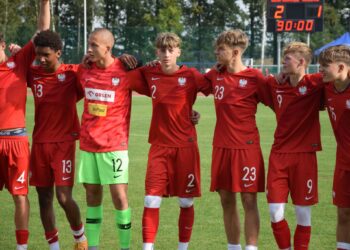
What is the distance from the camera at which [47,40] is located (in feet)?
21.8

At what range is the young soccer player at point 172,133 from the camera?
260 inches

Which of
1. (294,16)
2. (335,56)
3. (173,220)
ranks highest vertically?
(294,16)

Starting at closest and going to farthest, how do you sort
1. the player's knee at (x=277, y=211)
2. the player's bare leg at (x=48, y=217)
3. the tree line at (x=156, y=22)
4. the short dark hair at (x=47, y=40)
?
the player's knee at (x=277, y=211) → the short dark hair at (x=47, y=40) → the player's bare leg at (x=48, y=217) → the tree line at (x=156, y=22)

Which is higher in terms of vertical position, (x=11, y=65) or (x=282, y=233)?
(x=11, y=65)

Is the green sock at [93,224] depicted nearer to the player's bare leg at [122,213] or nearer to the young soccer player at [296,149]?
the player's bare leg at [122,213]

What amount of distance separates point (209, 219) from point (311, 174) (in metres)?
2.60

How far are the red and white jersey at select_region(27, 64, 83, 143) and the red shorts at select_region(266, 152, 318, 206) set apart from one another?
1.89 metres

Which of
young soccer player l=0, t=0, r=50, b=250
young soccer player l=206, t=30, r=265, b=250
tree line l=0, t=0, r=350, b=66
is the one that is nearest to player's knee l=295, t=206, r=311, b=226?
young soccer player l=206, t=30, r=265, b=250

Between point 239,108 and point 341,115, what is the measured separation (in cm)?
90

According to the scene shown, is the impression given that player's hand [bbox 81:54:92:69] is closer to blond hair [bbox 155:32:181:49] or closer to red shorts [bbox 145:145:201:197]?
blond hair [bbox 155:32:181:49]

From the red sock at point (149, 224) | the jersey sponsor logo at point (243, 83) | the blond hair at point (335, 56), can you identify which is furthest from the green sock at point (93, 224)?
the blond hair at point (335, 56)

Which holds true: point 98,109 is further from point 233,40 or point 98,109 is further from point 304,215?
point 304,215

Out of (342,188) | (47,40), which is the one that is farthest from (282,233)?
(47,40)

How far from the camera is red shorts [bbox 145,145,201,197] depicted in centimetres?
660
